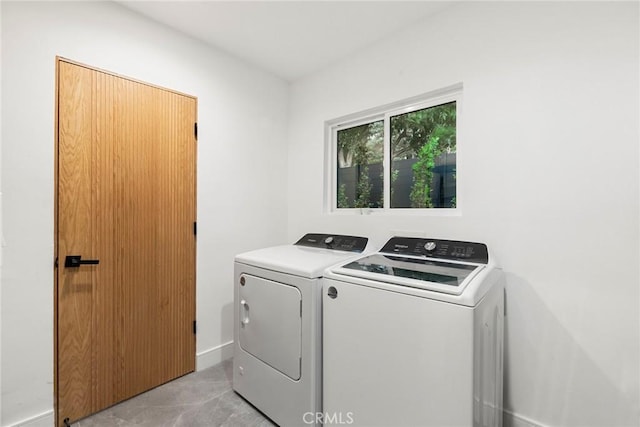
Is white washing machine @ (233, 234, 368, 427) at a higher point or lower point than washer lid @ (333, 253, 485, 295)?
lower

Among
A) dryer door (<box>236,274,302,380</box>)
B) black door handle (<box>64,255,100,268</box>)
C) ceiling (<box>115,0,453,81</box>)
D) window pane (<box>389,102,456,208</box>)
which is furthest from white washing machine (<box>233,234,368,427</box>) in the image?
ceiling (<box>115,0,453,81</box>)

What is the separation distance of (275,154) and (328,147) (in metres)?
0.53

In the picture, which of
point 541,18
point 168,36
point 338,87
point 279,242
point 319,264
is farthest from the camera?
point 279,242

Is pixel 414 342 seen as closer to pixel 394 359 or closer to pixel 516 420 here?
pixel 394 359

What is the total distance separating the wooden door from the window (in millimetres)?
1262

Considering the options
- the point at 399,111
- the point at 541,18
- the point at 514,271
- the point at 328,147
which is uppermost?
the point at 541,18

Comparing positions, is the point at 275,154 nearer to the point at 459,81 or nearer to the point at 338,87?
the point at 338,87

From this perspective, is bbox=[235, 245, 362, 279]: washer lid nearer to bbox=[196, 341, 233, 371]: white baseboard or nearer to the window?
the window

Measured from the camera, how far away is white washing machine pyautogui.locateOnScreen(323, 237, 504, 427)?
1.03 m

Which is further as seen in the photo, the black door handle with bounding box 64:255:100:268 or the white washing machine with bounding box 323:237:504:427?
the black door handle with bounding box 64:255:100:268

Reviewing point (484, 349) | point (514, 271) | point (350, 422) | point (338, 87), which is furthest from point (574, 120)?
point (350, 422)

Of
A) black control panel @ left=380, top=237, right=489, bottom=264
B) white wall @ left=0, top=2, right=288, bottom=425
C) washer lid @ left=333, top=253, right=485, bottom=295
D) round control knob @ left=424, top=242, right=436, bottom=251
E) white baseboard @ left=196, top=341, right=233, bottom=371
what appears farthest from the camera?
white baseboard @ left=196, top=341, right=233, bottom=371

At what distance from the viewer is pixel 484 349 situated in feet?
3.60

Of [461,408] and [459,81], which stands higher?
[459,81]
